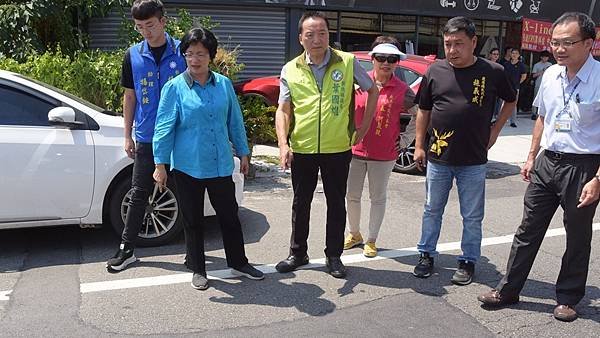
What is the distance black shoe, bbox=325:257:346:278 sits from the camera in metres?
4.48

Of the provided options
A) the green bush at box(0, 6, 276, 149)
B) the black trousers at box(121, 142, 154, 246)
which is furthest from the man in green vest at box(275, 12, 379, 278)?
the green bush at box(0, 6, 276, 149)

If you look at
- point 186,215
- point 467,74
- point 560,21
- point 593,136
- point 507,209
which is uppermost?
point 560,21

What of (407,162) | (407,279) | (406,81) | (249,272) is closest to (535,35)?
(406,81)

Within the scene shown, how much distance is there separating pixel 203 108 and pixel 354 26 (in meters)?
9.99

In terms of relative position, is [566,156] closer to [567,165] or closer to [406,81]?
[567,165]

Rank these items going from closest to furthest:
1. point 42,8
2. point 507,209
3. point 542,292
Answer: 1. point 542,292
2. point 507,209
3. point 42,8

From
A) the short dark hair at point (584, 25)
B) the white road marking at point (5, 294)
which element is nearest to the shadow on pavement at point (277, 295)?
the white road marking at point (5, 294)

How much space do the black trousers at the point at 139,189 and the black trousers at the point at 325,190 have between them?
42.0 inches

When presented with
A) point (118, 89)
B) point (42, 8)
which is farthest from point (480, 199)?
point (42, 8)

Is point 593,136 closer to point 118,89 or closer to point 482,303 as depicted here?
point 482,303

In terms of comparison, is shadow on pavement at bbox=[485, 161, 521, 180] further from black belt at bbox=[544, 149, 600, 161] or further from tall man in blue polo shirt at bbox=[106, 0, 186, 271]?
tall man in blue polo shirt at bbox=[106, 0, 186, 271]

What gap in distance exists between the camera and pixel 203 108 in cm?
401

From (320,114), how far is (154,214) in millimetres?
1772

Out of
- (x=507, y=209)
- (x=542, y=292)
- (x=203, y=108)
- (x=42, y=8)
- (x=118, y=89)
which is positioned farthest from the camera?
(x=42, y=8)
